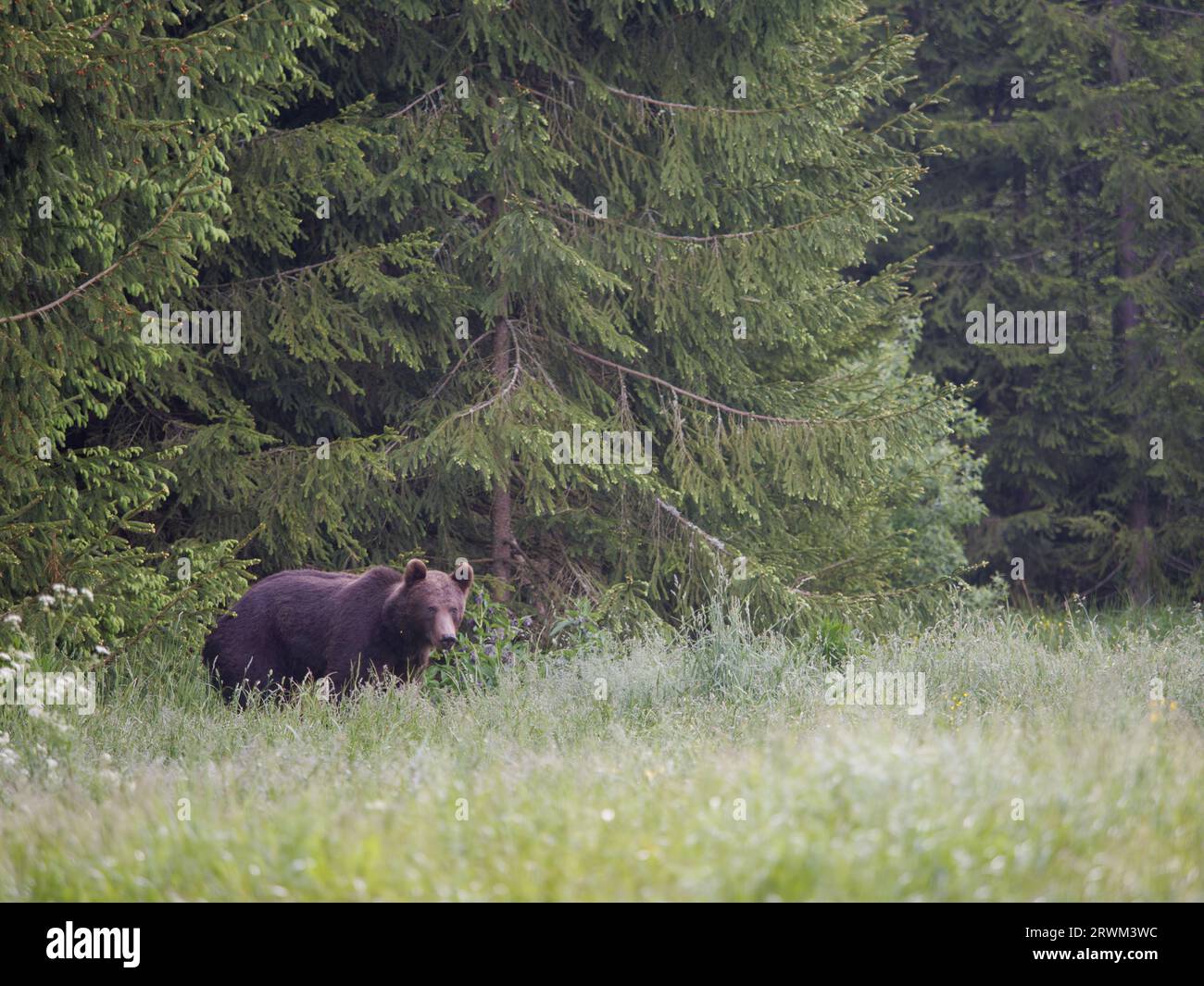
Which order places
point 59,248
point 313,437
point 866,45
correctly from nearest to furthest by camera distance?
point 59,248
point 313,437
point 866,45

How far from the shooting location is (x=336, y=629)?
855cm

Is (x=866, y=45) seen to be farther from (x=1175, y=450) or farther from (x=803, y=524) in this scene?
(x=803, y=524)

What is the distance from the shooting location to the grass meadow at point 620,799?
3.88 m

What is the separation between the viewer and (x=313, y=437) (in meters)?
10.9

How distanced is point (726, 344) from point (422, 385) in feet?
9.42

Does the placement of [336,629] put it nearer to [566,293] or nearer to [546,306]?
[566,293]

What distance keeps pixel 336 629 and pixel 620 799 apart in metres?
4.25

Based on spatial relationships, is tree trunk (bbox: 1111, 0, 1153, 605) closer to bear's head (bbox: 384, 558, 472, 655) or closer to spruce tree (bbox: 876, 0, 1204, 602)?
spruce tree (bbox: 876, 0, 1204, 602)

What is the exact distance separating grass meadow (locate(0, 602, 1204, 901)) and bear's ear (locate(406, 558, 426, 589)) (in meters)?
0.85

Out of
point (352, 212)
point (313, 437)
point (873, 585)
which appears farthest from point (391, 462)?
point (873, 585)

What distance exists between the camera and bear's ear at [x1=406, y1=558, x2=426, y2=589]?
27.0 ft

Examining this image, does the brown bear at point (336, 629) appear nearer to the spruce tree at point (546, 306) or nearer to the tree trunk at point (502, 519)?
the spruce tree at point (546, 306)

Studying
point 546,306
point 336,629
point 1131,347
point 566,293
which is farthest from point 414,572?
point 1131,347
